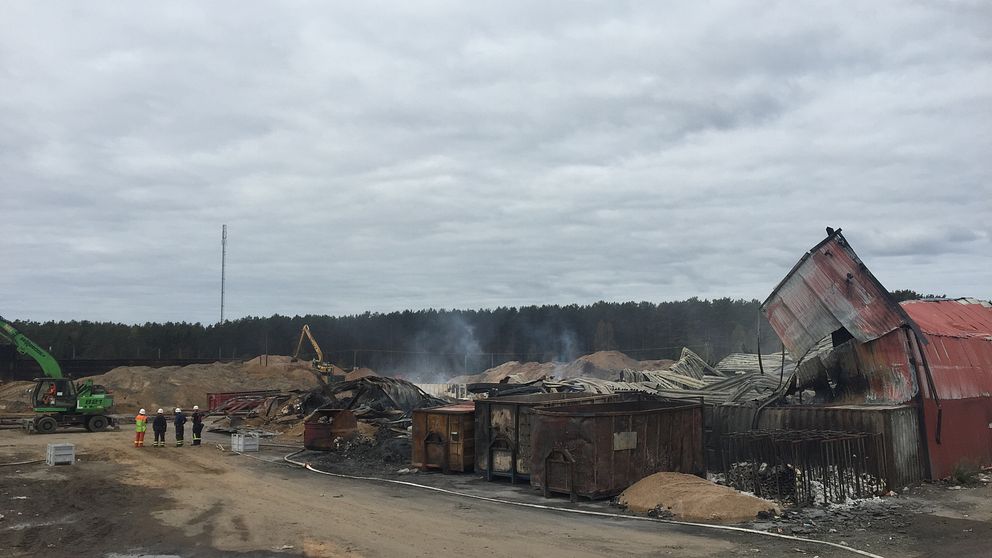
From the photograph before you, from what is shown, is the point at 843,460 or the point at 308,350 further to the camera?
the point at 308,350

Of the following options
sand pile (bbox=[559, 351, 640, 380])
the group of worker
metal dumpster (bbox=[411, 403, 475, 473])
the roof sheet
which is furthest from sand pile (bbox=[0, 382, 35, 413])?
the roof sheet

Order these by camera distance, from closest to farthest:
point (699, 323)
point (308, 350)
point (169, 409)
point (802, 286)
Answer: point (802, 286)
point (169, 409)
point (699, 323)
point (308, 350)

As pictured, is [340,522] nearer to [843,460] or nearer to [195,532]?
[195,532]

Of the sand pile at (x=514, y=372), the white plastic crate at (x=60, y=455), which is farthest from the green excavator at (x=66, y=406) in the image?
the sand pile at (x=514, y=372)

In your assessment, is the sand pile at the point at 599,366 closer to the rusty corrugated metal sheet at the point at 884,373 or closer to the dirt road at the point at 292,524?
the rusty corrugated metal sheet at the point at 884,373

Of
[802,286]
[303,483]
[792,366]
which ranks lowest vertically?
[303,483]

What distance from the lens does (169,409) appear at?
147 ft

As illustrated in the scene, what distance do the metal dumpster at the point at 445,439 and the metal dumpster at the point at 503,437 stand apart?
1.60 ft

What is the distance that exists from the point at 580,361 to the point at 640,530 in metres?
45.6

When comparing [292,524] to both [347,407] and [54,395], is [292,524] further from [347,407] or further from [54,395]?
[54,395]

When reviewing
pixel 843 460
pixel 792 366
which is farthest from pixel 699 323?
pixel 843 460

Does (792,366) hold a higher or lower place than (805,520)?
higher

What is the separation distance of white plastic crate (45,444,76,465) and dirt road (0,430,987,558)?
1625mm

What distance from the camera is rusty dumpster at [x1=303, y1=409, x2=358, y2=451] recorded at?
22031 mm
